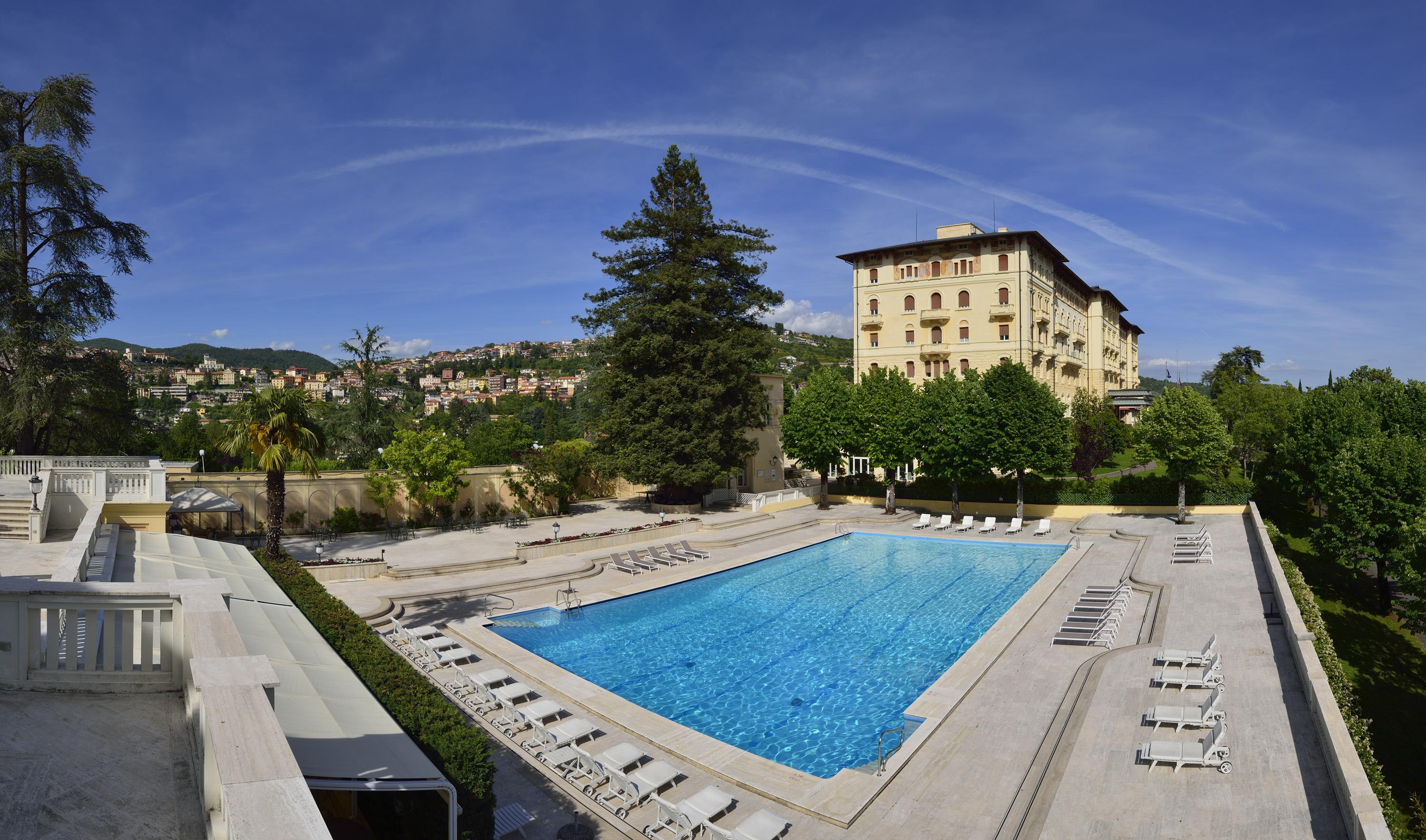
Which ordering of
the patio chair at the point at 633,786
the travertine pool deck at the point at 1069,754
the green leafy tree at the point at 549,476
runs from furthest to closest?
the green leafy tree at the point at 549,476, the patio chair at the point at 633,786, the travertine pool deck at the point at 1069,754

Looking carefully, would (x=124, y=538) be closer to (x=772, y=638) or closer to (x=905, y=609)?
(x=772, y=638)

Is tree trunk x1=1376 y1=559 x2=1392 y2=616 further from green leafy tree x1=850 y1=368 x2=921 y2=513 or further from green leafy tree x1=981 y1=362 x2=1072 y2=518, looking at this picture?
green leafy tree x1=850 y1=368 x2=921 y2=513

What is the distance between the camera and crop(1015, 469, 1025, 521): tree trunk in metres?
32.2

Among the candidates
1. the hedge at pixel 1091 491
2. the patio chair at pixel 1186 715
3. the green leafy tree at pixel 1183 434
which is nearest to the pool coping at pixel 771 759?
the patio chair at pixel 1186 715

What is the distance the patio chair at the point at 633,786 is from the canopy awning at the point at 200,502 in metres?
19.4

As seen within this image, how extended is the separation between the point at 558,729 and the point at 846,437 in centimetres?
2685

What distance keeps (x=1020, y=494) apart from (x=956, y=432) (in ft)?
13.3

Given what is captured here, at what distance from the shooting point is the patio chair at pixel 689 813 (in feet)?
28.3

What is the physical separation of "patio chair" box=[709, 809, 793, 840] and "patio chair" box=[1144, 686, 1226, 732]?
657 cm

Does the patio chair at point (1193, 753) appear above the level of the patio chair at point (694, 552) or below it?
below

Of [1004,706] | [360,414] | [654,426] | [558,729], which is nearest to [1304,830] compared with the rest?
[1004,706]

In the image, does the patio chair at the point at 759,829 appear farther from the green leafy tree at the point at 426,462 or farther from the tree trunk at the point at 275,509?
the green leafy tree at the point at 426,462

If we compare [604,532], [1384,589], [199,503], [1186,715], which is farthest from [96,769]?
[1384,589]

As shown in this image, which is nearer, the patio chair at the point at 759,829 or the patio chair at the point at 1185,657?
the patio chair at the point at 759,829
